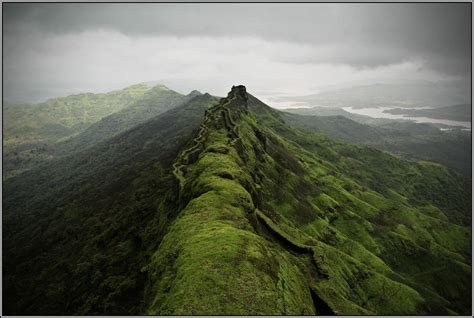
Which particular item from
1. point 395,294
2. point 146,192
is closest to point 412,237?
point 395,294

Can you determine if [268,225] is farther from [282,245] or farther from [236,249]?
[236,249]

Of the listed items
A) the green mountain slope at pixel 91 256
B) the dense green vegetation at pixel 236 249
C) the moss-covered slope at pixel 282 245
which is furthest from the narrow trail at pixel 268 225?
the green mountain slope at pixel 91 256

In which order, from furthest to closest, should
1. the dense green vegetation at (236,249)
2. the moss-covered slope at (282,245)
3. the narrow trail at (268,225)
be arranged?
1. the narrow trail at (268,225)
2. the dense green vegetation at (236,249)
3. the moss-covered slope at (282,245)

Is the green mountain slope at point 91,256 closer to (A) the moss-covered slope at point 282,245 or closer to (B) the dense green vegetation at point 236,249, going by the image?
(B) the dense green vegetation at point 236,249

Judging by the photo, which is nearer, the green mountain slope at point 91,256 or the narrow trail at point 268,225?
the narrow trail at point 268,225

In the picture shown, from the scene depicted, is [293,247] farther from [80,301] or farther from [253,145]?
[253,145]

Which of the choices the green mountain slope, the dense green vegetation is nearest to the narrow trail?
the dense green vegetation
